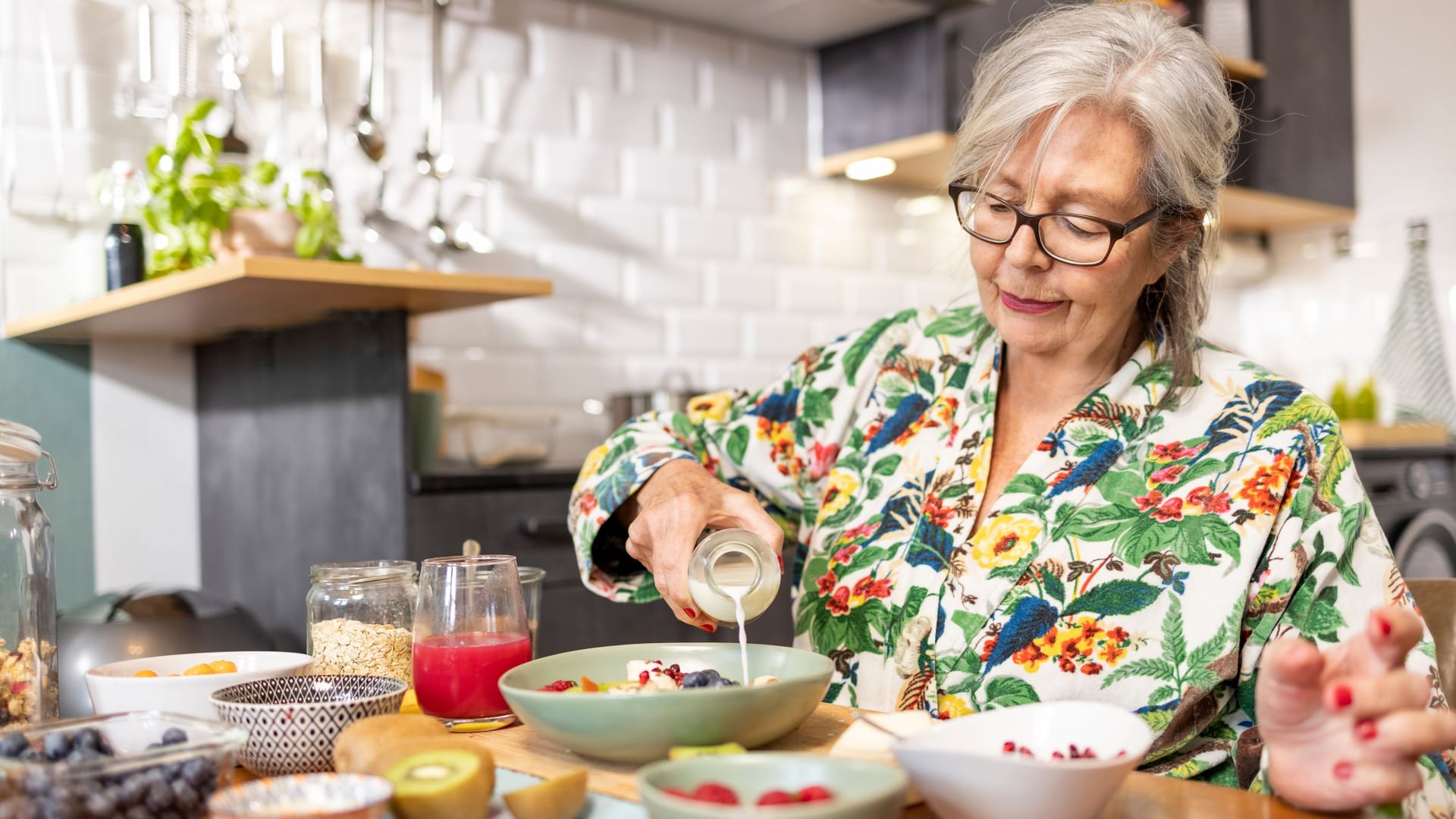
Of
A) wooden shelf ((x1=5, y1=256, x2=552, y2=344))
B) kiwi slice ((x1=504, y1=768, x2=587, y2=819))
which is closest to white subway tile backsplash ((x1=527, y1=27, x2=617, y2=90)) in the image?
wooden shelf ((x1=5, y1=256, x2=552, y2=344))

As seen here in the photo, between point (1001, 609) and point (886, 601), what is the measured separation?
0.50 ft

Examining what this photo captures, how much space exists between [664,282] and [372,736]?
2.37 m

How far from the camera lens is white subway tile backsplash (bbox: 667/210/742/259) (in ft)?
10.3

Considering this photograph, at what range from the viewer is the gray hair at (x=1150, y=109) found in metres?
1.35

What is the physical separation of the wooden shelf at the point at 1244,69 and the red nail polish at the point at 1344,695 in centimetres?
338

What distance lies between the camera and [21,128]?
2.23m

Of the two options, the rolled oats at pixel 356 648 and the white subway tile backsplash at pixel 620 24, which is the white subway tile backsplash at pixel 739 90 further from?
the rolled oats at pixel 356 648

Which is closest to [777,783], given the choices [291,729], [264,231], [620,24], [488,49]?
[291,729]

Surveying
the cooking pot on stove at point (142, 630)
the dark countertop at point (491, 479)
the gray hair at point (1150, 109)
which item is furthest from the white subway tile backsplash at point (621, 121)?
the gray hair at point (1150, 109)

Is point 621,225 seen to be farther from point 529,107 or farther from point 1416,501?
point 1416,501

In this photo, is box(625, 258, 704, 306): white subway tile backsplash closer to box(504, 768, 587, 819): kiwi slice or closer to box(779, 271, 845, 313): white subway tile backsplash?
box(779, 271, 845, 313): white subway tile backsplash

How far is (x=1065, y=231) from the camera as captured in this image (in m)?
1.35

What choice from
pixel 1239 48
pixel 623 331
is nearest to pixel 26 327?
pixel 623 331

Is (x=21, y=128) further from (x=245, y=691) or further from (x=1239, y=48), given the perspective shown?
(x=1239, y=48)
